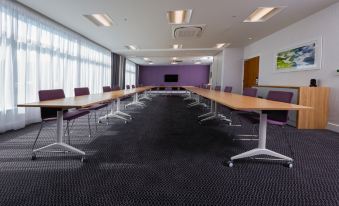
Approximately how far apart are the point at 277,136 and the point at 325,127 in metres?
1.59

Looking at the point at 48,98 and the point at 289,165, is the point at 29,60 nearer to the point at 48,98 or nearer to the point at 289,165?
the point at 48,98

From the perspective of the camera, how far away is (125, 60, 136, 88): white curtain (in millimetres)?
15556

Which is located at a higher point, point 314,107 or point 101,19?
point 101,19

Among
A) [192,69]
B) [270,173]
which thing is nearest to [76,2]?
[270,173]

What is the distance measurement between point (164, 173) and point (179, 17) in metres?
4.58

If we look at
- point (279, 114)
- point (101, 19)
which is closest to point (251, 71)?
point (101, 19)

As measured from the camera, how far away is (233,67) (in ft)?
32.6

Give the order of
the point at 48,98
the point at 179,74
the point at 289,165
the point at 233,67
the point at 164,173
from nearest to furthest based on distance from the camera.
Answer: the point at 164,173 → the point at 289,165 → the point at 48,98 → the point at 233,67 → the point at 179,74

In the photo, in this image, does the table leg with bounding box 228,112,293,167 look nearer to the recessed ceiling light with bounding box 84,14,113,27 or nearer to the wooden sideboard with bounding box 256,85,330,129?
the wooden sideboard with bounding box 256,85,330,129

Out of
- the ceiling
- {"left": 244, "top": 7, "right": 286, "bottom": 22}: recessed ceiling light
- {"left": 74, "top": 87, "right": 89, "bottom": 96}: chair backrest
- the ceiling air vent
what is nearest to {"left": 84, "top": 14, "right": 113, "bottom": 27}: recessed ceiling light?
the ceiling

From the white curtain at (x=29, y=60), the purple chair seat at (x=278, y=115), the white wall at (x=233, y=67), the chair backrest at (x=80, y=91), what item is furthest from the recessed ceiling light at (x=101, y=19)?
the white wall at (x=233, y=67)

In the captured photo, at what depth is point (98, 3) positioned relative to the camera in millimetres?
4262

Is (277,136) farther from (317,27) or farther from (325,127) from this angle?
(317,27)

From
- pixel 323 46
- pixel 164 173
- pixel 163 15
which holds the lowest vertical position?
pixel 164 173
